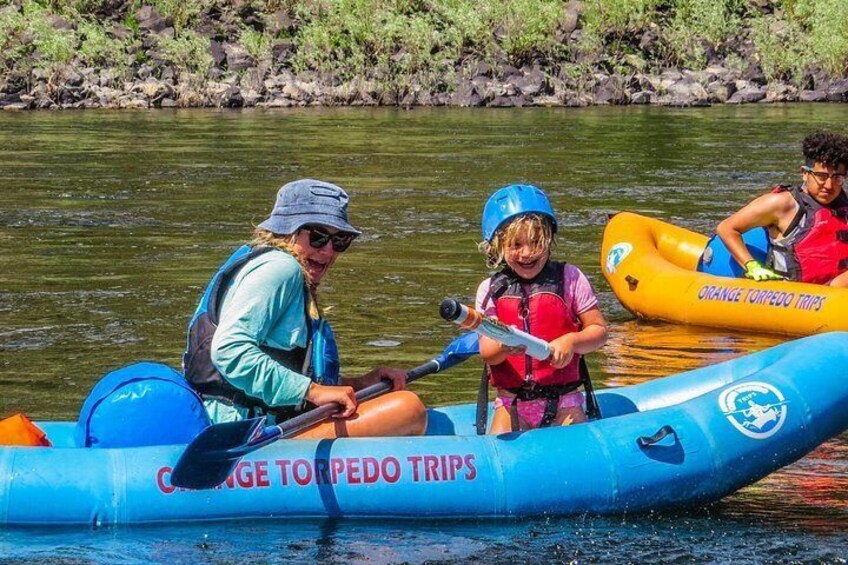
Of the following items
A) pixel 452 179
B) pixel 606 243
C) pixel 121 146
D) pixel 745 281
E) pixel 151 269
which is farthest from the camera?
pixel 121 146

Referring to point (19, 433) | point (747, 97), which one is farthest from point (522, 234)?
point (747, 97)

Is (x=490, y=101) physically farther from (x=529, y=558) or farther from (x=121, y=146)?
(x=529, y=558)

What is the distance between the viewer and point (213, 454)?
4941mm

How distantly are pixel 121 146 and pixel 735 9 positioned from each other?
2047 cm

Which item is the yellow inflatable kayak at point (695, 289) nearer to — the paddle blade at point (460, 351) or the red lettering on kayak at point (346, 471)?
the paddle blade at point (460, 351)

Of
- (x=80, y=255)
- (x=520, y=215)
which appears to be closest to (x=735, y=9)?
(x=80, y=255)

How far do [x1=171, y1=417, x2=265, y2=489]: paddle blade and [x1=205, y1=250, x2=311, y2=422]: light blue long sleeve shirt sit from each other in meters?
0.13

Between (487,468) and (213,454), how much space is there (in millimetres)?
898

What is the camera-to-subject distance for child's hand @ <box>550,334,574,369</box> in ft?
17.1

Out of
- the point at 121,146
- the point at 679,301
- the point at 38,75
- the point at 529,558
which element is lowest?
the point at 529,558

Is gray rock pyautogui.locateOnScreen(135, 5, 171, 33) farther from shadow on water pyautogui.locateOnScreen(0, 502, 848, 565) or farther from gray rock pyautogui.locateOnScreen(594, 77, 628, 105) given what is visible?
shadow on water pyautogui.locateOnScreen(0, 502, 848, 565)

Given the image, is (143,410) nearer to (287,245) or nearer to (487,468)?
(287,245)

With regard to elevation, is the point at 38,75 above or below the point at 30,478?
above

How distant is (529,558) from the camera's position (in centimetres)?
496
